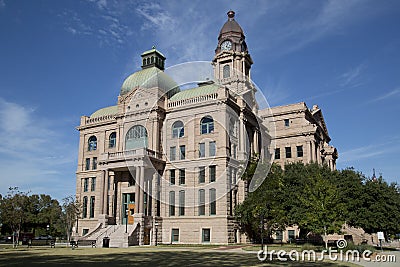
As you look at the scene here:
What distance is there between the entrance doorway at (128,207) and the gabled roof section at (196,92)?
14465mm

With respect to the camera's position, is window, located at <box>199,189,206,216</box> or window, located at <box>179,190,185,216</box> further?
window, located at <box>179,190,185,216</box>

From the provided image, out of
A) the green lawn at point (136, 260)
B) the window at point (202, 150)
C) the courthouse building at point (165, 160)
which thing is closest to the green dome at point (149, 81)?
the courthouse building at point (165, 160)

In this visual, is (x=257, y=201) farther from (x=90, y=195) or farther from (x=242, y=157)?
(x=90, y=195)

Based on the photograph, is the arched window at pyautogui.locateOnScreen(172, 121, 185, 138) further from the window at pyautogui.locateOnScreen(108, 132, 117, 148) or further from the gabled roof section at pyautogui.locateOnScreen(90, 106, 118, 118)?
the gabled roof section at pyautogui.locateOnScreen(90, 106, 118, 118)

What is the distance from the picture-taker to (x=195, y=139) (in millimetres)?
48000

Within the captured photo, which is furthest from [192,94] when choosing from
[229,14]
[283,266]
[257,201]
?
[283,266]

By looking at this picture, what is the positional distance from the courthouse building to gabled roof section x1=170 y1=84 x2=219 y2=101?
169mm

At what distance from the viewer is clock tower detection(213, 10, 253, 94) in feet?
202

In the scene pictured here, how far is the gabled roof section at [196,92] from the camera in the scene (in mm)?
50219

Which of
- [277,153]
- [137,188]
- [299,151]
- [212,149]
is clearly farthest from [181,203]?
[299,151]

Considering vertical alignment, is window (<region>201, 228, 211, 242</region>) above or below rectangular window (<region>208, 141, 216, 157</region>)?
below

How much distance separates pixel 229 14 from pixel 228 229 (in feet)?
138

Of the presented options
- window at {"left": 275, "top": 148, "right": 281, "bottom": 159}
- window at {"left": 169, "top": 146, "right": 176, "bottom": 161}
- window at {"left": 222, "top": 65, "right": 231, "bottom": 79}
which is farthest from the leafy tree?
window at {"left": 222, "top": 65, "right": 231, "bottom": 79}

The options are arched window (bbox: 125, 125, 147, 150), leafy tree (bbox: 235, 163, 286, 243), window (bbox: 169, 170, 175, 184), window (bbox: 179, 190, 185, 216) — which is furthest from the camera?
arched window (bbox: 125, 125, 147, 150)
